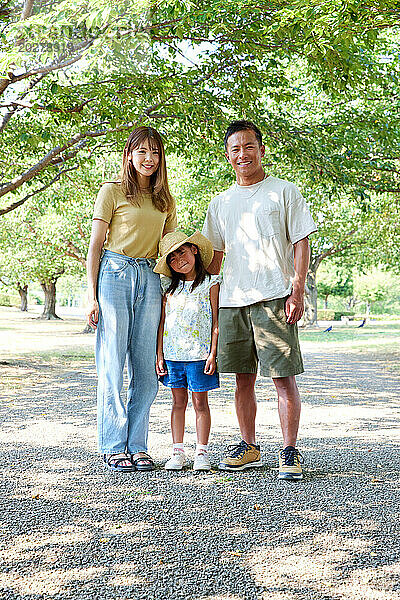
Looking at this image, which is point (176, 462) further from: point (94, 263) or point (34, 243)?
point (34, 243)

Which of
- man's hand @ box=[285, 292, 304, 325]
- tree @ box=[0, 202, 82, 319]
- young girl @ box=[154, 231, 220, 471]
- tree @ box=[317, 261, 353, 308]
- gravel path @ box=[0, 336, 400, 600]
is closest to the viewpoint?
gravel path @ box=[0, 336, 400, 600]

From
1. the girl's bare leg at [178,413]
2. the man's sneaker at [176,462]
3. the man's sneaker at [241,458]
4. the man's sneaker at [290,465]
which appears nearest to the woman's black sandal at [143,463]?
the man's sneaker at [176,462]

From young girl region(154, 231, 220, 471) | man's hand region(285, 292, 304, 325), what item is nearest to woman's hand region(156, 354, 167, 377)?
young girl region(154, 231, 220, 471)

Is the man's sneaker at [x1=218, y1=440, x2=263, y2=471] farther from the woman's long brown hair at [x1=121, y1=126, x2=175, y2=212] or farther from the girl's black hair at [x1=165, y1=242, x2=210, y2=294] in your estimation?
the woman's long brown hair at [x1=121, y1=126, x2=175, y2=212]

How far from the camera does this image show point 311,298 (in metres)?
30.3

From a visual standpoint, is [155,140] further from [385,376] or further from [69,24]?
[385,376]

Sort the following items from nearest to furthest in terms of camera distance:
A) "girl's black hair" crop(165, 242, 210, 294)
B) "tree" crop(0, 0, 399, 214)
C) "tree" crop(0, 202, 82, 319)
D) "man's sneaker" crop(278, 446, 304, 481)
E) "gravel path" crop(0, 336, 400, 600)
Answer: "gravel path" crop(0, 336, 400, 600) < "man's sneaker" crop(278, 446, 304, 481) < "girl's black hair" crop(165, 242, 210, 294) < "tree" crop(0, 0, 399, 214) < "tree" crop(0, 202, 82, 319)

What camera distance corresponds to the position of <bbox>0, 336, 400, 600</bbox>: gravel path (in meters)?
2.50

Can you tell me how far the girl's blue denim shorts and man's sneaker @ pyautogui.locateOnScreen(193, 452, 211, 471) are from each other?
1.46 feet

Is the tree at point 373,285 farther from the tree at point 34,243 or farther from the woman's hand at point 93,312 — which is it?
the woman's hand at point 93,312

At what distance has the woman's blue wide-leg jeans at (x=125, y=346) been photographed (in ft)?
14.1

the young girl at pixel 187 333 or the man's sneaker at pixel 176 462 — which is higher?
the young girl at pixel 187 333

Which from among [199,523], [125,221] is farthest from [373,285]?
[199,523]

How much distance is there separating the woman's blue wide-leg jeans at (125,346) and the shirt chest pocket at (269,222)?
799 millimetres
